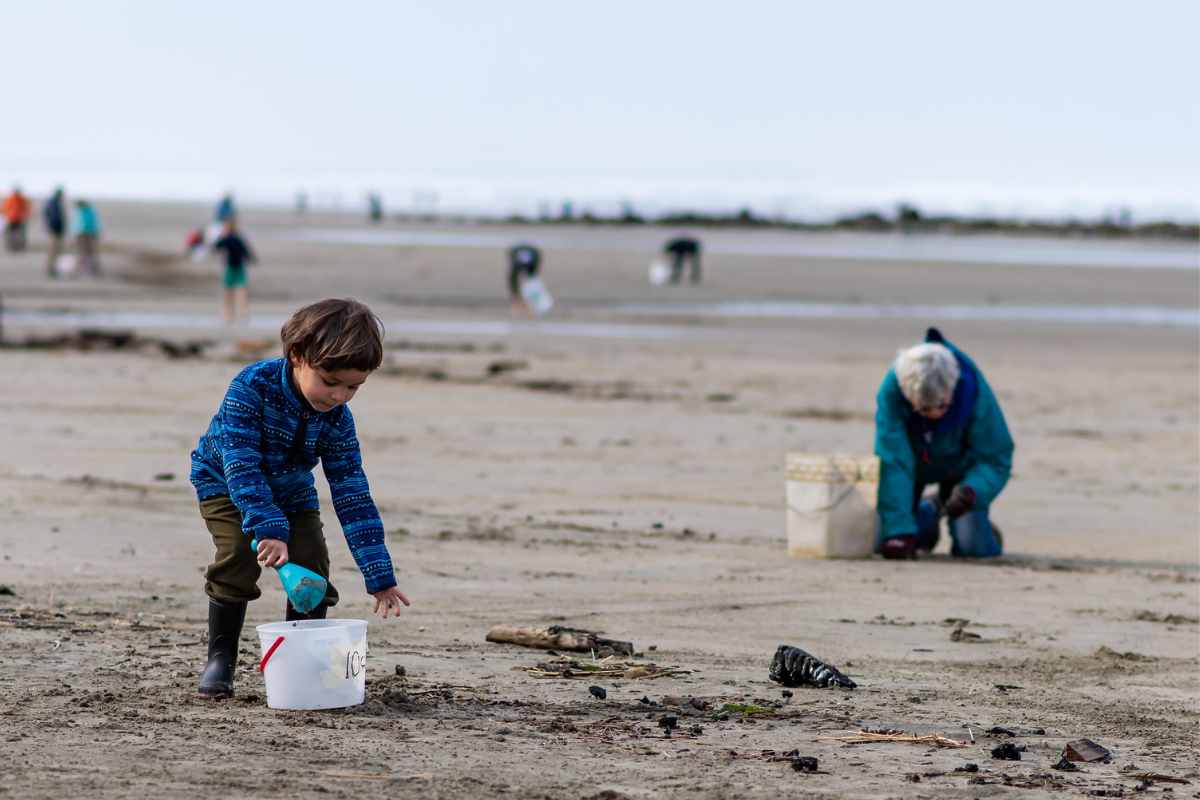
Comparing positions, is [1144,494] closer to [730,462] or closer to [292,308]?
[730,462]

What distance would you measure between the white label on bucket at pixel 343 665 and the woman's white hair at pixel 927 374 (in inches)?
150

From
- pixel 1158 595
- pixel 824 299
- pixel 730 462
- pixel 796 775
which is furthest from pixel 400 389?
pixel 824 299

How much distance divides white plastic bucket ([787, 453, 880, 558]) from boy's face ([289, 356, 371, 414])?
3701mm

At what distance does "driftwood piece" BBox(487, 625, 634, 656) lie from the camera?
4.77 metres

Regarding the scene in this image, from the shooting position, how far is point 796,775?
335cm

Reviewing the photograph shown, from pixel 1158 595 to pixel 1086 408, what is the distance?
7.19m

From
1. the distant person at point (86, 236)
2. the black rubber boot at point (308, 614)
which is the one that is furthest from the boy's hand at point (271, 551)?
the distant person at point (86, 236)

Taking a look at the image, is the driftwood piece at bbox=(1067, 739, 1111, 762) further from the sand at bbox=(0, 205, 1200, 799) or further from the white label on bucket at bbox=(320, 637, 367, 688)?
the white label on bucket at bbox=(320, 637, 367, 688)

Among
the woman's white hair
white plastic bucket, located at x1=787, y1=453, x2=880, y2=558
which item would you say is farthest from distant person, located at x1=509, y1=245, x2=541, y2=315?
the woman's white hair

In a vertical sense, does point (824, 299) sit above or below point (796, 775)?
above

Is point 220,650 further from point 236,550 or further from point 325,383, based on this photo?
point 325,383

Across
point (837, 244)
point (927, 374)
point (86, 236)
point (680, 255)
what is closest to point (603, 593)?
point (927, 374)

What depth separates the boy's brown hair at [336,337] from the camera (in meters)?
3.50

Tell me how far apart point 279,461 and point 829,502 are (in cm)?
376
